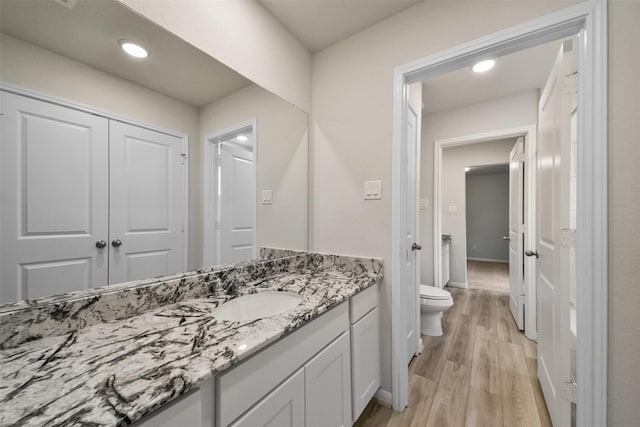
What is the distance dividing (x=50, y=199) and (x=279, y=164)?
114cm

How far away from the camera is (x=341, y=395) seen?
112cm

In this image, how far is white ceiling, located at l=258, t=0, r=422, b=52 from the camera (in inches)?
56.1

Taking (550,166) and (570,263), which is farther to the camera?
(550,166)

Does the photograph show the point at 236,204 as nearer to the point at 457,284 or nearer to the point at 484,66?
the point at 484,66

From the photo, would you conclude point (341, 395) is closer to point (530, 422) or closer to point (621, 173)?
point (530, 422)

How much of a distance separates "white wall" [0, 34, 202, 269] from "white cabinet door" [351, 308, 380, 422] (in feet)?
2.89

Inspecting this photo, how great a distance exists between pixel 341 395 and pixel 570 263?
123 centimetres

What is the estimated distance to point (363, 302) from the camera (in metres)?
1.34

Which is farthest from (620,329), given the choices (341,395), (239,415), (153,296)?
(153,296)

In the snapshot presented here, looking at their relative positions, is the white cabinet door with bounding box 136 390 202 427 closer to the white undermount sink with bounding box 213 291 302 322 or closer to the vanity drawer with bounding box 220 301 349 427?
the vanity drawer with bounding box 220 301 349 427

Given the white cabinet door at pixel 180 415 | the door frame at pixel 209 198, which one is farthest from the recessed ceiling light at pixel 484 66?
the white cabinet door at pixel 180 415

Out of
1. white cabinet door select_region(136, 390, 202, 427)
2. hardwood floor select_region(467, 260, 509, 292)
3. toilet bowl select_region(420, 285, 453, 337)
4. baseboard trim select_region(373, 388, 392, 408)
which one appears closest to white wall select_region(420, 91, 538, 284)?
toilet bowl select_region(420, 285, 453, 337)

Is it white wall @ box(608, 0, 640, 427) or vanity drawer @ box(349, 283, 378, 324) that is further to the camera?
vanity drawer @ box(349, 283, 378, 324)

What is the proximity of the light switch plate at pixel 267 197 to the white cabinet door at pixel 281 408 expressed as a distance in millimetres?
1019
